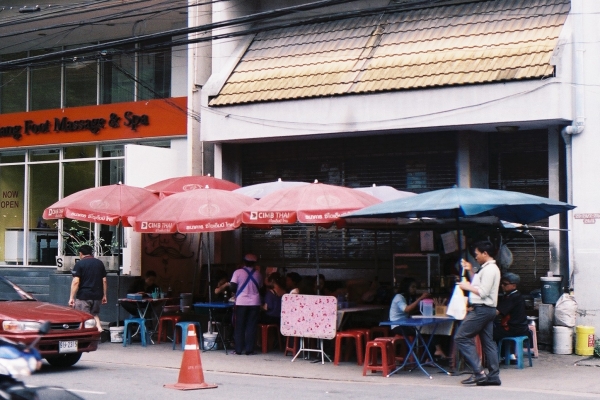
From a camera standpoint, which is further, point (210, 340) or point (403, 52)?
point (403, 52)

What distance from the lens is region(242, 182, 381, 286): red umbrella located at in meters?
14.6

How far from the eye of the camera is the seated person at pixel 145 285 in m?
18.2

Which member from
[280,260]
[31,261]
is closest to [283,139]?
[280,260]

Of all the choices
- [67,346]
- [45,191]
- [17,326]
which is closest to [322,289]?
[67,346]

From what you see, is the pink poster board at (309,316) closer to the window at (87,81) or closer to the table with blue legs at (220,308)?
the table with blue legs at (220,308)

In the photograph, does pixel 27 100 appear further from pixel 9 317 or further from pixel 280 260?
pixel 9 317

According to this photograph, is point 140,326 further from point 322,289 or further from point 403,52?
point 403,52

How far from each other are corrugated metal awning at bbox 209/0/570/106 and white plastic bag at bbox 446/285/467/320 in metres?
Result: 5.17

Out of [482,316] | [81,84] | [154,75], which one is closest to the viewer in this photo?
[482,316]

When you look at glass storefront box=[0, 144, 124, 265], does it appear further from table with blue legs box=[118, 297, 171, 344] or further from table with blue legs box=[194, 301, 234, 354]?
table with blue legs box=[194, 301, 234, 354]

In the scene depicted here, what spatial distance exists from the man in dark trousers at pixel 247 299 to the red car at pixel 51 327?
296cm

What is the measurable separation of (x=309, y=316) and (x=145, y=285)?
4626 millimetres

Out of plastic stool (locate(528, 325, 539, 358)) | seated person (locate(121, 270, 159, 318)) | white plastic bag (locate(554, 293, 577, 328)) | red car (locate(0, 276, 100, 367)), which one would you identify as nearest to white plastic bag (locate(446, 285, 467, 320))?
plastic stool (locate(528, 325, 539, 358))

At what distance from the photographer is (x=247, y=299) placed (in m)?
16.0
